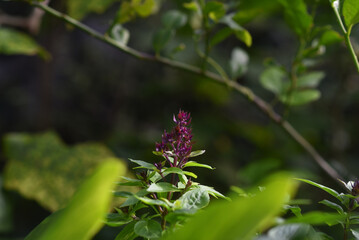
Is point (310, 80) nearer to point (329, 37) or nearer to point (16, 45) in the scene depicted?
point (329, 37)

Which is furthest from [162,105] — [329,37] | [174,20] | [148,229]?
[148,229]

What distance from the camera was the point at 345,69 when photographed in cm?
134

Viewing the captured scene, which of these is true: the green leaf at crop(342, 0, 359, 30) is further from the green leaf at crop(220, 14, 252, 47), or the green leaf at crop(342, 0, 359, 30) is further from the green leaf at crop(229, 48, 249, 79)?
the green leaf at crop(229, 48, 249, 79)

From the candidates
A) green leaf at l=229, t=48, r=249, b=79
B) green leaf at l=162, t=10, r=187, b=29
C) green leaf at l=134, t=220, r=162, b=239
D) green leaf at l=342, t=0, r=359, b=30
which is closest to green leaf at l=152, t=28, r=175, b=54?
green leaf at l=162, t=10, r=187, b=29

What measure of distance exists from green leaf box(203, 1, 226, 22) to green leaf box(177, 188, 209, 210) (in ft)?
1.20

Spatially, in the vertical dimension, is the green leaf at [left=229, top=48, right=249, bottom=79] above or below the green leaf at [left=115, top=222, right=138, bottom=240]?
above

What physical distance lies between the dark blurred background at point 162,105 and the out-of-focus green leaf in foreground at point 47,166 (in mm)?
128

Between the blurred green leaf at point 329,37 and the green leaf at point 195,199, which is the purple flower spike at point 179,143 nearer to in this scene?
the green leaf at point 195,199

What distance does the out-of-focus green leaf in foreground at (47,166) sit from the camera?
3.31 feet

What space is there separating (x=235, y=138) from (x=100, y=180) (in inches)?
69.2

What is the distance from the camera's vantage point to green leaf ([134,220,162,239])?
249 mm

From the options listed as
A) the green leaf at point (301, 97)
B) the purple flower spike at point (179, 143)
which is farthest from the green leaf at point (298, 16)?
the purple flower spike at point (179, 143)

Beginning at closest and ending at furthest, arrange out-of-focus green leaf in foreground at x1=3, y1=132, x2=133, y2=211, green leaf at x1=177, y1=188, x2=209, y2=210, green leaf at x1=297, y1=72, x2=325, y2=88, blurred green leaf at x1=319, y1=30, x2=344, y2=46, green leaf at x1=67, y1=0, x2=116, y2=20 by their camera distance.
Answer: green leaf at x1=177, y1=188, x2=209, y2=210
blurred green leaf at x1=319, y1=30, x2=344, y2=46
green leaf at x1=297, y1=72, x2=325, y2=88
green leaf at x1=67, y1=0, x2=116, y2=20
out-of-focus green leaf in foreground at x1=3, y1=132, x2=133, y2=211

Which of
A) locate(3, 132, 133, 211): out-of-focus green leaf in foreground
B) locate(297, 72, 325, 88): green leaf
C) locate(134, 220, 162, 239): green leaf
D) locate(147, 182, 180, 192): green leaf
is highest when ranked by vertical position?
locate(297, 72, 325, 88): green leaf
